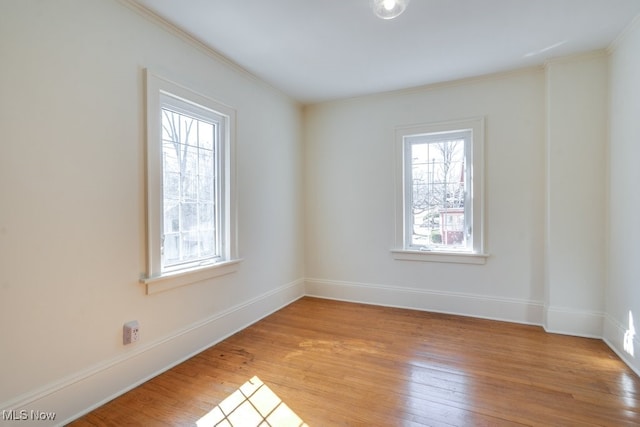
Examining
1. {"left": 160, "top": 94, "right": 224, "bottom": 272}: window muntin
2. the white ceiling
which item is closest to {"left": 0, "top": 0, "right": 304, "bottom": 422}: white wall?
{"left": 160, "top": 94, "right": 224, "bottom": 272}: window muntin

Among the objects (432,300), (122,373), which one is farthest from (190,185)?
(432,300)

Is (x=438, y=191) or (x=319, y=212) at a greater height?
(x=438, y=191)

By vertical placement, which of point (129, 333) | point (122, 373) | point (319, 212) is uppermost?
point (319, 212)

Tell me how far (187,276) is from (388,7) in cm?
241

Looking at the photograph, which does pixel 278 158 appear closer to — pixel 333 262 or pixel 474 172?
pixel 333 262

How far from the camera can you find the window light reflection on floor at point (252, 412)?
1.75 meters

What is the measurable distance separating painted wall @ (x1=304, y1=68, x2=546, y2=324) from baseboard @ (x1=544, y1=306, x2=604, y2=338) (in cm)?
19

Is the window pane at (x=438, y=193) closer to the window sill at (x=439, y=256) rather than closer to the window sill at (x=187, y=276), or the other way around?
the window sill at (x=439, y=256)

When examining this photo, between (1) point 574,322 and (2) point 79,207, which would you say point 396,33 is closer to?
(2) point 79,207

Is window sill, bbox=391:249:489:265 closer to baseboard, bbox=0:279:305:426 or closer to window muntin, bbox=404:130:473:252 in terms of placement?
window muntin, bbox=404:130:473:252

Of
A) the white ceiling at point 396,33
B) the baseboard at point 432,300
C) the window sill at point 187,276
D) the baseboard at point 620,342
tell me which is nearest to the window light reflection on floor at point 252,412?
the window sill at point 187,276

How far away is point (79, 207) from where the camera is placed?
1844mm

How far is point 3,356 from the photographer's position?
5.03ft

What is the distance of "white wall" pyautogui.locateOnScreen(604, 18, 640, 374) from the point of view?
91.5 inches
